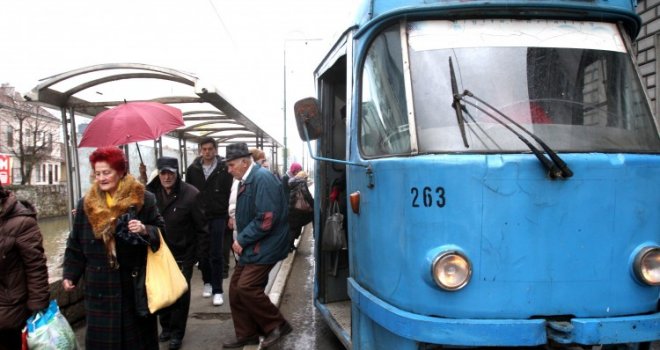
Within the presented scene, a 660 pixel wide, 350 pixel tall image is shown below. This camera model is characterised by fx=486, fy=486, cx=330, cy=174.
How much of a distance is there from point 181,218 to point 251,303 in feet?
3.35

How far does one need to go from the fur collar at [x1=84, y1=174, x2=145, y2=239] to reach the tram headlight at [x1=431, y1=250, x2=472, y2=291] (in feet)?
6.37

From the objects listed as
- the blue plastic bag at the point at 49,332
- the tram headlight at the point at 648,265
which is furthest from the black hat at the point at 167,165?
the tram headlight at the point at 648,265

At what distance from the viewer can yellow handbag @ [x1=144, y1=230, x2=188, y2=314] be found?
10.0 feet

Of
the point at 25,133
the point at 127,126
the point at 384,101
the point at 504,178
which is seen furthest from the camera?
the point at 25,133

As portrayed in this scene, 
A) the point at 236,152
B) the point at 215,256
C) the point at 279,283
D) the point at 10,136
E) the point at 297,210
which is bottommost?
the point at 279,283

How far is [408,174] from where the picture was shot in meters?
2.44

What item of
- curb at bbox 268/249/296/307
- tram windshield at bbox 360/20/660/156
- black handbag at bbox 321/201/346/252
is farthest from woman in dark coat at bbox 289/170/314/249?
tram windshield at bbox 360/20/660/156

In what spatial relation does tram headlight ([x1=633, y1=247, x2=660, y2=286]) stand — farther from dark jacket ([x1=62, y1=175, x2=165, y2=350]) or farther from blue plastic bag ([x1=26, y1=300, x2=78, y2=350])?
blue plastic bag ([x1=26, y1=300, x2=78, y2=350])

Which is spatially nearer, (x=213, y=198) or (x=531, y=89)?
(x=531, y=89)

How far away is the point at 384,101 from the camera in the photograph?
9.23 feet

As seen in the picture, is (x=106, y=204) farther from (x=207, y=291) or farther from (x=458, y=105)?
(x=207, y=291)

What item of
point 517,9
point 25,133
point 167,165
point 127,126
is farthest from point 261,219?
point 25,133

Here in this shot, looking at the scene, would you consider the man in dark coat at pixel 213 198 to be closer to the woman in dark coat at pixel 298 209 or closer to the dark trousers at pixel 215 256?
the dark trousers at pixel 215 256

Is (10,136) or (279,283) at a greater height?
(10,136)
